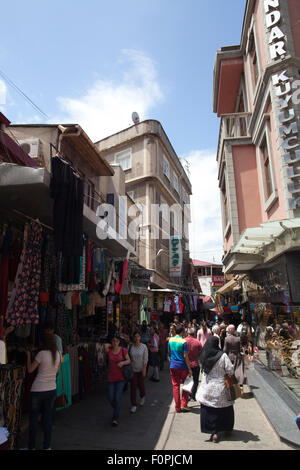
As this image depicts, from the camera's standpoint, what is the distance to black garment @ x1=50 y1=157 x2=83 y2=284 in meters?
5.14

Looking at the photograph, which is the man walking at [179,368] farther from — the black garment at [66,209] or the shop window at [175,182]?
the shop window at [175,182]

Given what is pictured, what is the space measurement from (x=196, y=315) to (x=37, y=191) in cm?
2922

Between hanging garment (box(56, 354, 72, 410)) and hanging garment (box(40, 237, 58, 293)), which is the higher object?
hanging garment (box(40, 237, 58, 293))

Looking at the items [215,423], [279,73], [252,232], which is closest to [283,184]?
[252,232]

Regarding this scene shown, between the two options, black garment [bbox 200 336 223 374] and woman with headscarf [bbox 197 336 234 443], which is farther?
black garment [bbox 200 336 223 374]

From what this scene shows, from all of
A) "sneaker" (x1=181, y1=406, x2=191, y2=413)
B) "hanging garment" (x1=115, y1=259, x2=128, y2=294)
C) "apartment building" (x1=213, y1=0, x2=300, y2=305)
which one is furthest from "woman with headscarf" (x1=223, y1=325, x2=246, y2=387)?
"hanging garment" (x1=115, y1=259, x2=128, y2=294)

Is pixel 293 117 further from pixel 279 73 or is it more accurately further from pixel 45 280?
pixel 45 280

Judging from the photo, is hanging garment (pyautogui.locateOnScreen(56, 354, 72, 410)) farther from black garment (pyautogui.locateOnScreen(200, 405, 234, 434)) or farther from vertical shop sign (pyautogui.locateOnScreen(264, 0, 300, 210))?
vertical shop sign (pyautogui.locateOnScreen(264, 0, 300, 210))

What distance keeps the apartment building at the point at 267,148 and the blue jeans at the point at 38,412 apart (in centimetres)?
607

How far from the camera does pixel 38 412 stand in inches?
176

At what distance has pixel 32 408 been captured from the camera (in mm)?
4434

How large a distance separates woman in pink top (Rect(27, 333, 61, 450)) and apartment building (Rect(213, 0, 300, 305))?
5.80 meters

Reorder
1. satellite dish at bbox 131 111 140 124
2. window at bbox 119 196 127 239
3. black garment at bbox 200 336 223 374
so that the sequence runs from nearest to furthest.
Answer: black garment at bbox 200 336 223 374 → window at bbox 119 196 127 239 → satellite dish at bbox 131 111 140 124

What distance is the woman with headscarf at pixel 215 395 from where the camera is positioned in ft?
16.8
